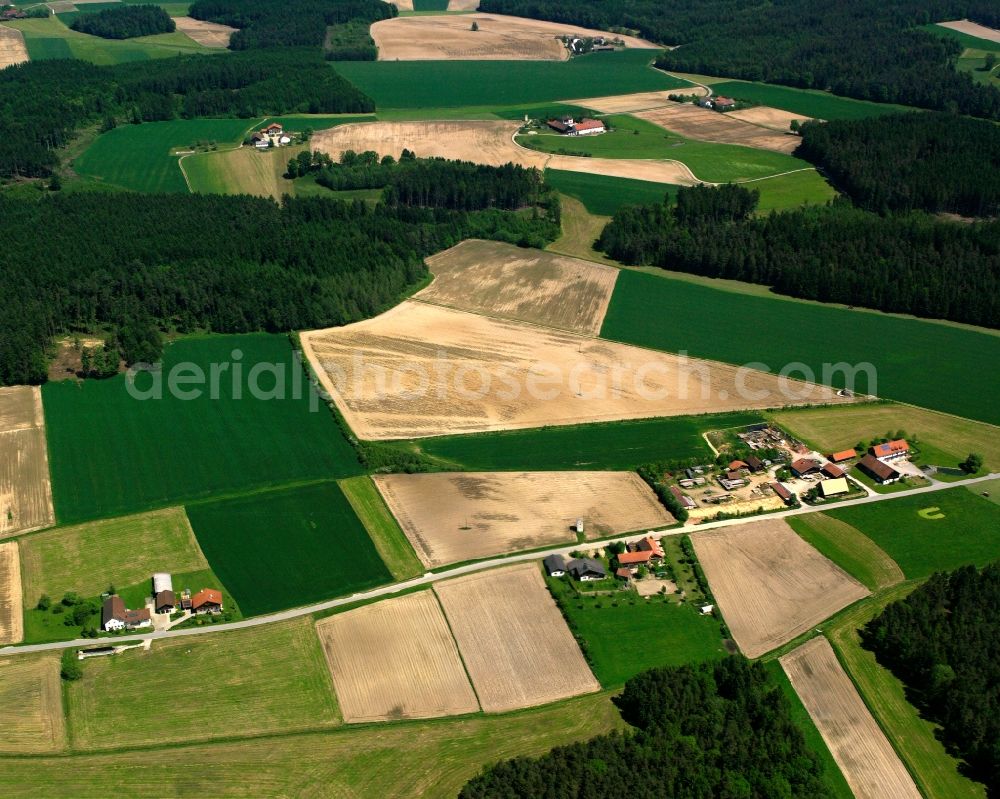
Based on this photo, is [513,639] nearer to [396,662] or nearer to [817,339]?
[396,662]

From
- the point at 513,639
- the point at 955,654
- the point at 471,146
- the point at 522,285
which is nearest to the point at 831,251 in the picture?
the point at 522,285

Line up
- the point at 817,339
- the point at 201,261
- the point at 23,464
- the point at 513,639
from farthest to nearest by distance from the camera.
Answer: the point at 201,261 < the point at 817,339 < the point at 23,464 < the point at 513,639

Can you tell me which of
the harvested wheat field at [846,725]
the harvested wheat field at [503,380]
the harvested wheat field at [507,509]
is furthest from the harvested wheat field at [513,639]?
the harvested wheat field at [503,380]

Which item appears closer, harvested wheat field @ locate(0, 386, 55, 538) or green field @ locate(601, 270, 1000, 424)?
harvested wheat field @ locate(0, 386, 55, 538)

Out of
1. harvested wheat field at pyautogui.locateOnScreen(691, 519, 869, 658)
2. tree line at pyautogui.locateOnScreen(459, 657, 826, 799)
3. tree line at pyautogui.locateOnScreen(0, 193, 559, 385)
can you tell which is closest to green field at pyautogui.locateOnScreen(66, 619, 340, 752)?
tree line at pyautogui.locateOnScreen(459, 657, 826, 799)

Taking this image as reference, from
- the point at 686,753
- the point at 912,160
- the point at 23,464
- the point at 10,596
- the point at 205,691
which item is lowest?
the point at 23,464

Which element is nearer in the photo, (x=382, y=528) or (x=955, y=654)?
(x=955, y=654)

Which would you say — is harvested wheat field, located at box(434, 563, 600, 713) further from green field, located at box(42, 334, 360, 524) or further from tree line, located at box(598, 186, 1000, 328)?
tree line, located at box(598, 186, 1000, 328)
